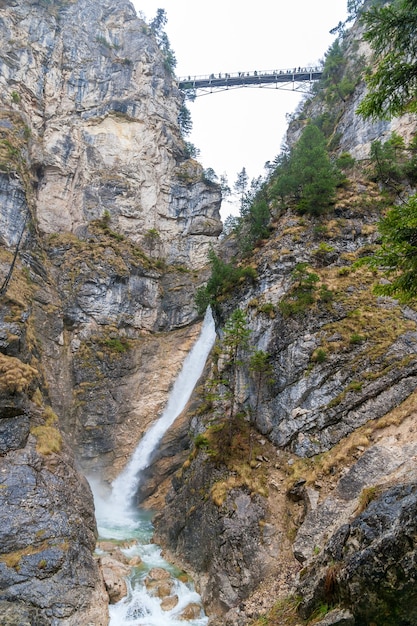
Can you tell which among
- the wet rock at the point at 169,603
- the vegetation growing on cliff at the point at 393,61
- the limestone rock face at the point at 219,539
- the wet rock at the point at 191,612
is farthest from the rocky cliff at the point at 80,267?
the vegetation growing on cliff at the point at 393,61

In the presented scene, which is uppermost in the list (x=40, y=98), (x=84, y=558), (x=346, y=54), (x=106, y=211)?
(x=346, y=54)

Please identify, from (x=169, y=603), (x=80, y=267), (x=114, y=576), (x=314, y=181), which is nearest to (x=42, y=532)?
(x=114, y=576)

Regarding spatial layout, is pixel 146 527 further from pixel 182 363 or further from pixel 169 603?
pixel 182 363

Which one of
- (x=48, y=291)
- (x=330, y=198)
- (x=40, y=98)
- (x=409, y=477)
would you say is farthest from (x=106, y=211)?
(x=409, y=477)

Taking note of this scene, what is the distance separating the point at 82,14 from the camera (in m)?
55.9

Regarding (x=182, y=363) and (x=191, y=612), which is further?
(x=182, y=363)

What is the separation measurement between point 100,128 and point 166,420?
124 ft

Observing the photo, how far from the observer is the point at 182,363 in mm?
37875

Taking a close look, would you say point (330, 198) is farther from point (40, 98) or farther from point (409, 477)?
point (40, 98)

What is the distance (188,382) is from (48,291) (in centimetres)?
1526

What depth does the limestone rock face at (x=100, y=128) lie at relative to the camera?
44.8 metres

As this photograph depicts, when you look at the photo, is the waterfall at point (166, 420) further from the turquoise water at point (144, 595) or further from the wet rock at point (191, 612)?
the wet rock at point (191, 612)

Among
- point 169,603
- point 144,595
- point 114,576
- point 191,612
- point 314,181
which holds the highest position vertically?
point 314,181

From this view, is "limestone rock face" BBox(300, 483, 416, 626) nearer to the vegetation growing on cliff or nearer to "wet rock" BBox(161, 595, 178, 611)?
"wet rock" BBox(161, 595, 178, 611)
